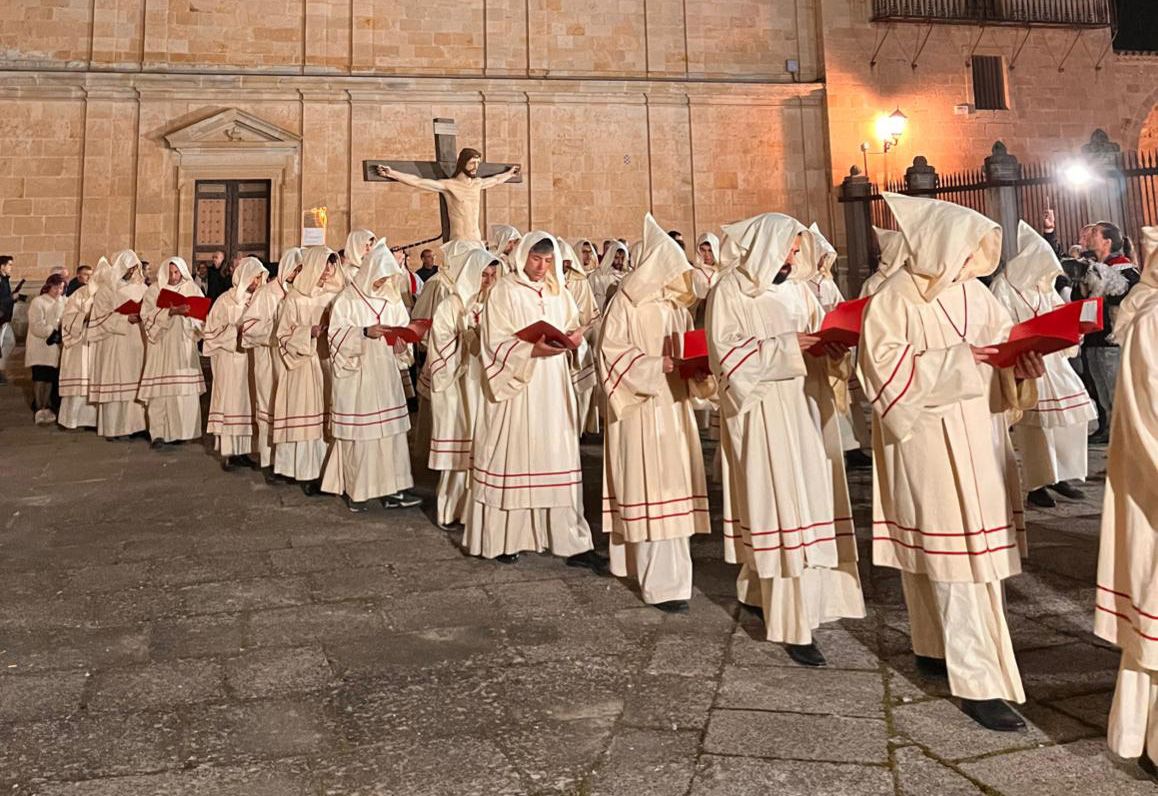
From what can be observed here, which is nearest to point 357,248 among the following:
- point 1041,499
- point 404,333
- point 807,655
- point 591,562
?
point 404,333

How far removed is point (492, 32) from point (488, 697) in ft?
50.3

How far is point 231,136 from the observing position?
47.9 ft

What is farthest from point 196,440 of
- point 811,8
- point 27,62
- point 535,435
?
point 811,8

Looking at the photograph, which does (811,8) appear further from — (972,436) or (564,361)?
(972,436)

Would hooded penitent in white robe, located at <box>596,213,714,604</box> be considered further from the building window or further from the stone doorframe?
the building window

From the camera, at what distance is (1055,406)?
573 centimetres

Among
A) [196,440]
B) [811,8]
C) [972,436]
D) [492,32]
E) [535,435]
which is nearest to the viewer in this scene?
[972,436]

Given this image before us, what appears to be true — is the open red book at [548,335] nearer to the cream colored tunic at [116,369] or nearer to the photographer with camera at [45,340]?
the cream colored tunic at [116,369]

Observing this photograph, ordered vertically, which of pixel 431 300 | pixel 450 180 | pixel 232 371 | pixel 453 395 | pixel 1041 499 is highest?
pixel 450 180

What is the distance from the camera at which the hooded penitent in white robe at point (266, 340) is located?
7215mm

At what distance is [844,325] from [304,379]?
4.86 metres

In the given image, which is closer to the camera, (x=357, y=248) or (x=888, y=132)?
(x=357, y=248)

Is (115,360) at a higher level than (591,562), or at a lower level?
higher

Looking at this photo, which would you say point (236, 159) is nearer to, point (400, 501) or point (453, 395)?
point (400, 501)
